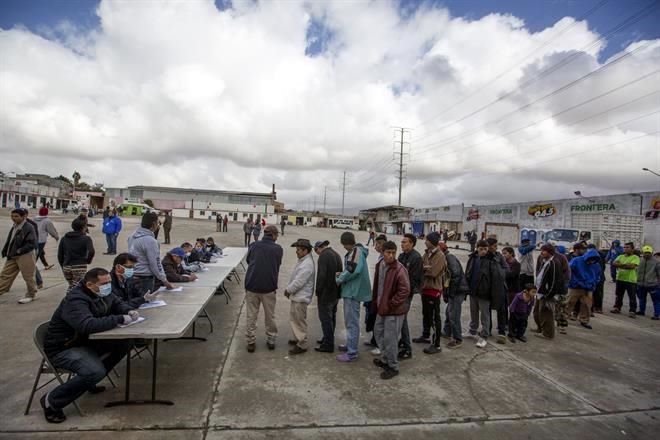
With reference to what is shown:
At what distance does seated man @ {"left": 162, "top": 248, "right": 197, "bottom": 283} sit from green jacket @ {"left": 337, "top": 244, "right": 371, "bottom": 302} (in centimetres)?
279

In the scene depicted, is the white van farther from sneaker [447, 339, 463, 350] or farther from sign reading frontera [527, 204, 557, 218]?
sneaker [447, 339, 463, 350]

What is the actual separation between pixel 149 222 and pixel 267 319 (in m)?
2.16

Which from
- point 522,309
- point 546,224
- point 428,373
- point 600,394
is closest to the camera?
point 600,394

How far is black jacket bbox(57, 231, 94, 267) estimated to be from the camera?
5.51 meters

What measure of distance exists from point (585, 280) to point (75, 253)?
937cm

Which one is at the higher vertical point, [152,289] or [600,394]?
[152,289]

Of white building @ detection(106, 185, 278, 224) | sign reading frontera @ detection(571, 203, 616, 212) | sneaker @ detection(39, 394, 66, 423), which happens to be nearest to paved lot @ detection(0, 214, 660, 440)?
sneaker @ detection(39, 394, 66, 423)

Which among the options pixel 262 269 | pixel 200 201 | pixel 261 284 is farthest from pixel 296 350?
pixel 200 201

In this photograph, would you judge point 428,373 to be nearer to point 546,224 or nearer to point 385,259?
point 385,259

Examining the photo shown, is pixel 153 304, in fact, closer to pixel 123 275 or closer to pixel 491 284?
pixel 123 275

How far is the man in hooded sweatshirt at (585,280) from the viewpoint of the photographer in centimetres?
662

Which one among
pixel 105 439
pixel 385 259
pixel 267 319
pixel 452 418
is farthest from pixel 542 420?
pixel 105 439

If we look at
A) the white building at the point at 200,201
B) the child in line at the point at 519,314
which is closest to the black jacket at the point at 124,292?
the child in line at the point at 519,314

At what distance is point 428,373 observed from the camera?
4.18 m
